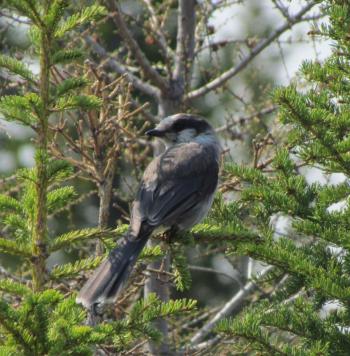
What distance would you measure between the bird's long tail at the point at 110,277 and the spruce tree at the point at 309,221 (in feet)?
1.64

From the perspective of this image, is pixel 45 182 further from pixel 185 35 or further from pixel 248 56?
pixel 248 56

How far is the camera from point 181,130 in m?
5.85

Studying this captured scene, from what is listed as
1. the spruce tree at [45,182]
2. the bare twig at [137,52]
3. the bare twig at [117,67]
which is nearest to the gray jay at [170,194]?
the spruce tree at [45,182]

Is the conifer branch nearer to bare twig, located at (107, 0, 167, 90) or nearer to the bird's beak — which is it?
bare twig, located at (107, 0, 167, 90)

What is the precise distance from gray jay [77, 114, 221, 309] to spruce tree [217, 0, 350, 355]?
0.56m

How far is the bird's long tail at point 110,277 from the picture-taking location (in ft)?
11.8

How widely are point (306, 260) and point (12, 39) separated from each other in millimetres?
5979

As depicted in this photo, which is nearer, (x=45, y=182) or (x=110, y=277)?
(x=45, y=182)

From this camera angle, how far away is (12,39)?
880cm

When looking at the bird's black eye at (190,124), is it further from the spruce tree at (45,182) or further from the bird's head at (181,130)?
the spruce tree at (45,182)

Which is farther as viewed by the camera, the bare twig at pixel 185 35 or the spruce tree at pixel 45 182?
the bare twig at pixel 185 35

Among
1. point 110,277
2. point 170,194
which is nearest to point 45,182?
point 110,277

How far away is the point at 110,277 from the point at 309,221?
93 centimetres

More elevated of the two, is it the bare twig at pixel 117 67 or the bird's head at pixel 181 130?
the bare twig at pixel 117 67
